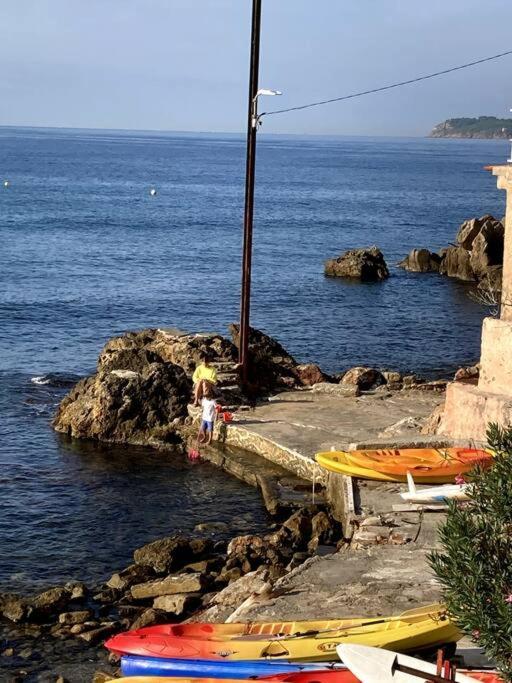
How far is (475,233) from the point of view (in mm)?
60312

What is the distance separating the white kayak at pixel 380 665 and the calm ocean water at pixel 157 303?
7.88m

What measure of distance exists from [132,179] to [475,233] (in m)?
77.9

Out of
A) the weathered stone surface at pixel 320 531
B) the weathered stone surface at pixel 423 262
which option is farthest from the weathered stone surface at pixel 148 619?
the weathered stone surface at pixel 423 262

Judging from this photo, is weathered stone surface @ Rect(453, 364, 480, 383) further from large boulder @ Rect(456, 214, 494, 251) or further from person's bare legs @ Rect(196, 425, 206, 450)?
large boulder @ Rect(456, 214, 494, 251)

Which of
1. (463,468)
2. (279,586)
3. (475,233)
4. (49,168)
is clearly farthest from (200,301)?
(49,168)

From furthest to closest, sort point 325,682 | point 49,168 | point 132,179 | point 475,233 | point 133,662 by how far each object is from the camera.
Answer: point 49,168 → point 132,179 → point 475,233 → point 133,662 → point 325,682

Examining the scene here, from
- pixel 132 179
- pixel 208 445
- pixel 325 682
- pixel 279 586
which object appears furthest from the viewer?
pixel 132 179

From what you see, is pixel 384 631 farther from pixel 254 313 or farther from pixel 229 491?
pixel 254 313

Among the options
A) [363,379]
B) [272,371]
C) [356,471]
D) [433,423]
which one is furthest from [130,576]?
[363,379]

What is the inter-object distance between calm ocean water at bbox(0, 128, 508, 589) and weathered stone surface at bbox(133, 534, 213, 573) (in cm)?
86

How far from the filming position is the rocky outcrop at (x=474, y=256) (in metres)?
58.6

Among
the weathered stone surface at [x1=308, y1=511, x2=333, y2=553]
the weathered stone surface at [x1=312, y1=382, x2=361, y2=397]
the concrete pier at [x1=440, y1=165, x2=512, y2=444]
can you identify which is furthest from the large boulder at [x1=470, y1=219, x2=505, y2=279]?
the weathered stone surface at [x1=308, y1=511, x2=333, y2=553]

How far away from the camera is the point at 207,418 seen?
24.6 m

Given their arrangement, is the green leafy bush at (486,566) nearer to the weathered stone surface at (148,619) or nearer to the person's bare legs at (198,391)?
the weathered stone surface at (148,619)
